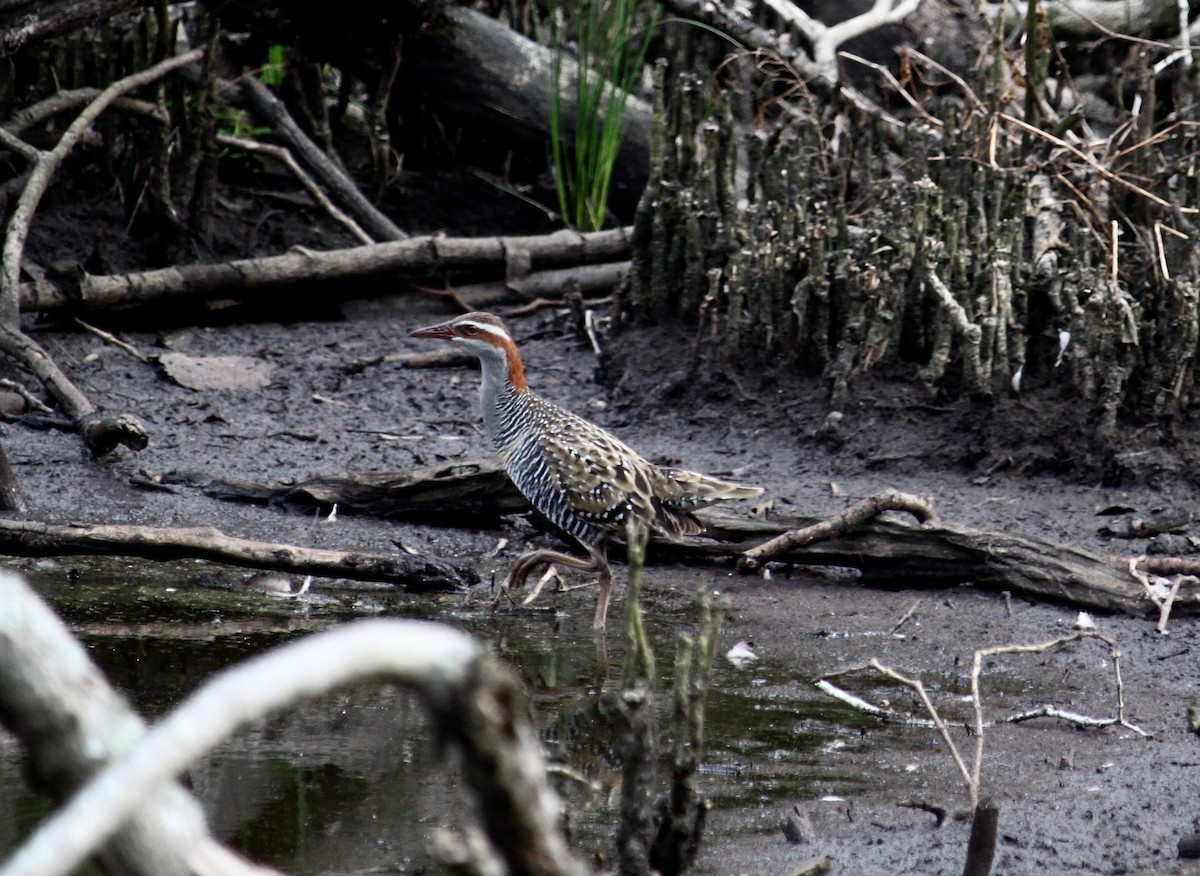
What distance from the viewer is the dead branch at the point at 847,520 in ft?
18.7

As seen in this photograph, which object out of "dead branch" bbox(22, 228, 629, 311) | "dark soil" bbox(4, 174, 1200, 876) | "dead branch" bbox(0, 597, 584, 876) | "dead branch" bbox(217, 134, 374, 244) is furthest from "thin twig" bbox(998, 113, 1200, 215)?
"dead branch" bbox(0, 597, 584, 876)

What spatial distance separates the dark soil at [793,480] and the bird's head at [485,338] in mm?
750

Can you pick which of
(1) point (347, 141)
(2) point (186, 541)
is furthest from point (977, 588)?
(1) point (347, 141)

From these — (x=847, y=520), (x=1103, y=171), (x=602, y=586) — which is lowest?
(x=602, y=586)

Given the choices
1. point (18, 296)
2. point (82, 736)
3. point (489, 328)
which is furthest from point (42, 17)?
point (82, 736)

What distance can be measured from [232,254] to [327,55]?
1.37m

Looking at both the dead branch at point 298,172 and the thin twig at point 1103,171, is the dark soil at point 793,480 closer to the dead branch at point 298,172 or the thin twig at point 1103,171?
the dead branch at point 298,172

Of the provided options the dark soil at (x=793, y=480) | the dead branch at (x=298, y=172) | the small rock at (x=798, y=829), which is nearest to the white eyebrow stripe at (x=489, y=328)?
the dark soil at (x=793, y=480)

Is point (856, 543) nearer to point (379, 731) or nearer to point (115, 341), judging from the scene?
point (379, 731)

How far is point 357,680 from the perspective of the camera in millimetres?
1438

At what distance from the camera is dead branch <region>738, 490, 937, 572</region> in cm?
569

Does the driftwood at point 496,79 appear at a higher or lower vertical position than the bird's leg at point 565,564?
higher

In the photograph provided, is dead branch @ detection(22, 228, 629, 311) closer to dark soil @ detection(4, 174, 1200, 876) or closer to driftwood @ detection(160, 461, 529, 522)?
dark soil @ detection(4, 174, 1200, 876)

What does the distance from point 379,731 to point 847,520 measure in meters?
2.14
